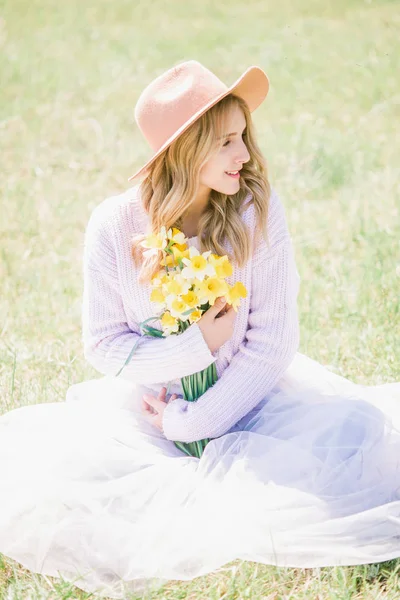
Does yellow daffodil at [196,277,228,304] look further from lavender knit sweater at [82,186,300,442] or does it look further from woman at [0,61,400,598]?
lavender knit sweater at [82,186,300,442]

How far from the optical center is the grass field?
12.3 ft

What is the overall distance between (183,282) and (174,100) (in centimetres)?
57

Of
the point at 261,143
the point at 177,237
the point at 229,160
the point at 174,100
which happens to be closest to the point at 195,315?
the point at 177,237

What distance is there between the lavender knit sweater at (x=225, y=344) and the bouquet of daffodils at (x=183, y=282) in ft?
0.44

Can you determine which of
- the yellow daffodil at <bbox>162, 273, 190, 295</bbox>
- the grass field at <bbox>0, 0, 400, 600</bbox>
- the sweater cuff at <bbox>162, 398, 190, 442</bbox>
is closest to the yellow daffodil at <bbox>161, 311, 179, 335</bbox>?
the yellow daffodil at <bbox>162, 273, 190, 295</bbox>

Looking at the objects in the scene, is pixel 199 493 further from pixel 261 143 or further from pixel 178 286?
pixel 261 143

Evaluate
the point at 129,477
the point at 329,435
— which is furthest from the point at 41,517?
the point at 329,435

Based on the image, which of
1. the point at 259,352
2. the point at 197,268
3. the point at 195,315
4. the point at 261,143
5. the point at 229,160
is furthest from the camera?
the point at 261,143

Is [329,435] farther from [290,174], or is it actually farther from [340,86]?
[340,86]

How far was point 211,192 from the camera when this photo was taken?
2.90 meters

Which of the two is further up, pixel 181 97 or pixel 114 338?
pixel 181 97

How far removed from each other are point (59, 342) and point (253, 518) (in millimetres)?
1939

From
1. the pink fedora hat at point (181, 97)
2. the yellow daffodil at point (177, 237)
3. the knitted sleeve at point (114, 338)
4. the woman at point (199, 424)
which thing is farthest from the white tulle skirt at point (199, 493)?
the pink fedora hat at point (181, 97)

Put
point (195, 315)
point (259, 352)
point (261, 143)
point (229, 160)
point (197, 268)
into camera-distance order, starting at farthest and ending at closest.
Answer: point (261, 143) → point (259, 352) → point (229, 160) → point (195, 315) → point (197, 268)
